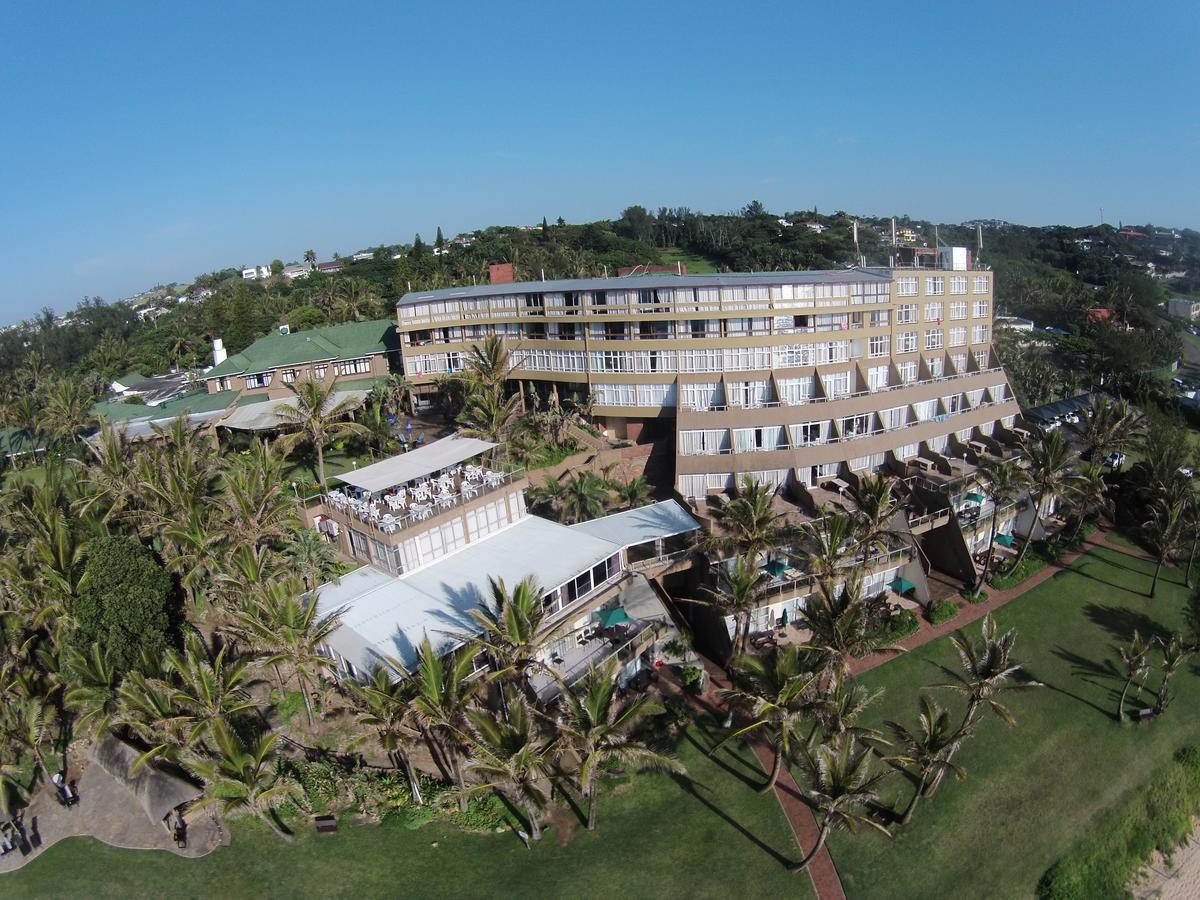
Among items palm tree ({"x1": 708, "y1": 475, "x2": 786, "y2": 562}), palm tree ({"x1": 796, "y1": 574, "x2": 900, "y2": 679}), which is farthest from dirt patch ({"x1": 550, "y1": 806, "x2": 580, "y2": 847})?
palm tree ({"x1": 708, "y1": 475, "x2": 786, "y2": 562})

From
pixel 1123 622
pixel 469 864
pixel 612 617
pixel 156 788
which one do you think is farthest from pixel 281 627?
pixel 1123 622

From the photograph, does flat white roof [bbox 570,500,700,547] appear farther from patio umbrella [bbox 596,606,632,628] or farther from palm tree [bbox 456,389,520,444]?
palm tree [bbox 456,389,520,444]

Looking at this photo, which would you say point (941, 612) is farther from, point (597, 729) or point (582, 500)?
point (597, 729)

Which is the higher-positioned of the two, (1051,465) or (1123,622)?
(1051,465)

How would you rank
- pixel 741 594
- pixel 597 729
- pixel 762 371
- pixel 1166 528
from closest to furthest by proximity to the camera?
pixel 597 729 < pixel 741 594 < pixel 1166 528 < pixel 762 371

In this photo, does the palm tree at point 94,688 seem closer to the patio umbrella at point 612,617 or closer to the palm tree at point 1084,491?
the patio umbrella at point 612,617

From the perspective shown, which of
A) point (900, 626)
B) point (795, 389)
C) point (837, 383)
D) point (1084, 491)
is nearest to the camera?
point (900, 626)

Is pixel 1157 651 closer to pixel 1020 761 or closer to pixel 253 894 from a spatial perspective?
pixel 1020 761
